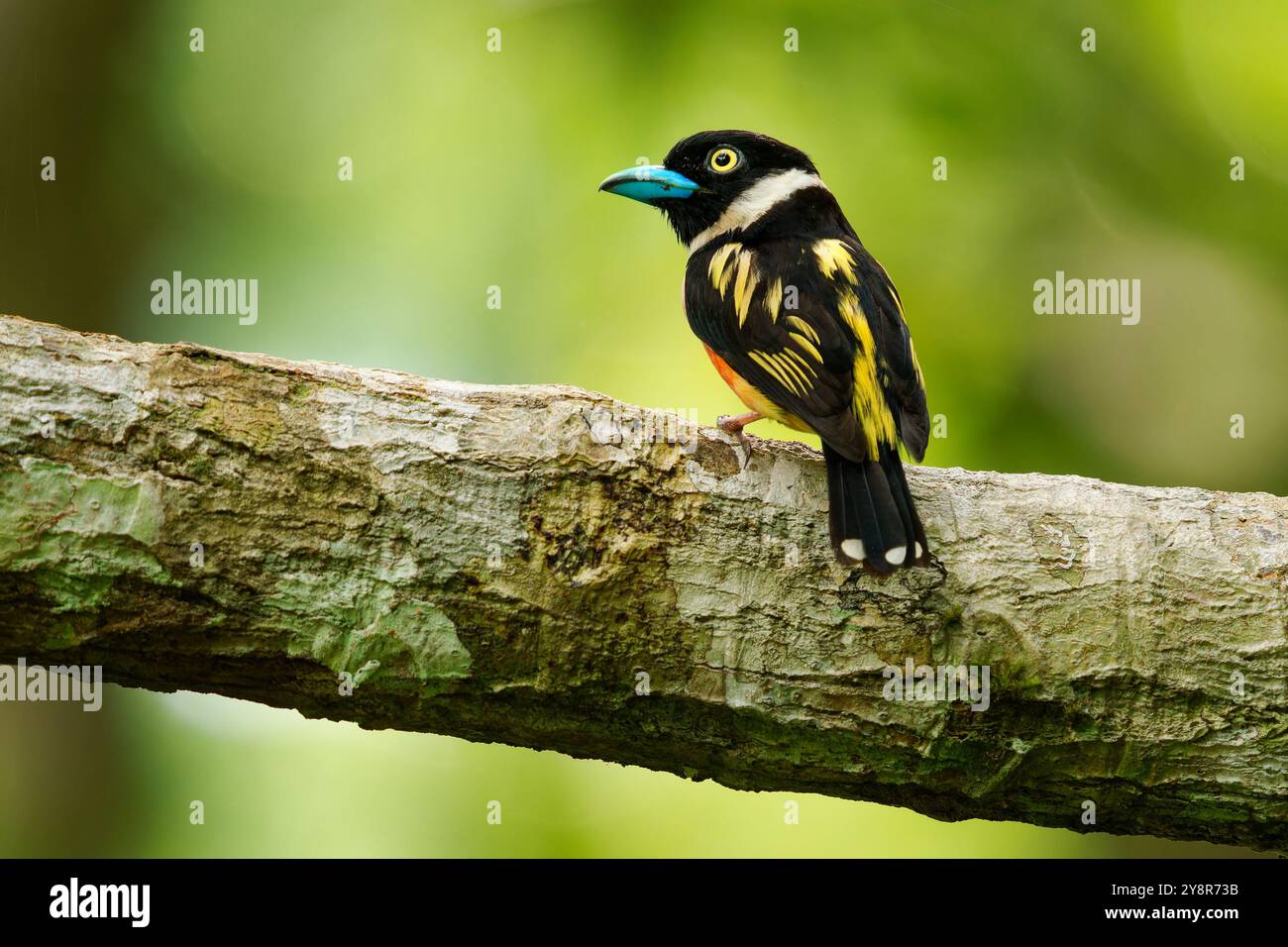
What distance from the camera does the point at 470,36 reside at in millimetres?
7051

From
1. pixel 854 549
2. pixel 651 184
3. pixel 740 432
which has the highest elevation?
pixel 651 184

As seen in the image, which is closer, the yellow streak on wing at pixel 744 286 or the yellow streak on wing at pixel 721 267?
the yellow streak on wing at pixel 744 286

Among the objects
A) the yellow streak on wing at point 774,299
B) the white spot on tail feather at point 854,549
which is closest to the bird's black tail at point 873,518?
the white spot on tail feather at point 854,549

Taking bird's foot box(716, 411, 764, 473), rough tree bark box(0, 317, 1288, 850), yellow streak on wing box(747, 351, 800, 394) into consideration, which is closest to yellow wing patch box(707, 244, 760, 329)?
yellow streak on wing box(747, 351, 800, 394)

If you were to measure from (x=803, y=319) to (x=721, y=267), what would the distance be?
0.46 meters

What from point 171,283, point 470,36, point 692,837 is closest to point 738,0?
point 470,36

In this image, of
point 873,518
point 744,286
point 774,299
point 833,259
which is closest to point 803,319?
point 774,299

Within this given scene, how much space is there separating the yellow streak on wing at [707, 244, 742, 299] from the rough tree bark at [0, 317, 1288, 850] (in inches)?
37.9

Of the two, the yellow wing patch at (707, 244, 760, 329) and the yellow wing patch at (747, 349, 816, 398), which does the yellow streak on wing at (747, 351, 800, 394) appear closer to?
the yellow wing patch at (747, 349, 816, 398)

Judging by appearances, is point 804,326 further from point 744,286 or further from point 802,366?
point 744,286

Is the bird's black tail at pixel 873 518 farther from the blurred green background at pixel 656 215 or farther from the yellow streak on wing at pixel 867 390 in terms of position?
the blurred green background at pixel 656 215

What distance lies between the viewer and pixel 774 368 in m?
3.53

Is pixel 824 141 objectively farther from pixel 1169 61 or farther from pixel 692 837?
pixel 692 837

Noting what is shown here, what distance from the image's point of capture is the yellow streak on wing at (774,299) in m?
3.61
